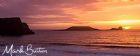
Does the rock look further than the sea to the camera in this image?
Yes

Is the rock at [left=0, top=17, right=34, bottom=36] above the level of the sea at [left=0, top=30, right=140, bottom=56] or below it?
above

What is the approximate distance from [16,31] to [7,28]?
4671 millimetres

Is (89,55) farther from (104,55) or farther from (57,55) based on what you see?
(57,55)

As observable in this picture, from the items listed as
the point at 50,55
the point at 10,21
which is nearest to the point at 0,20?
the point at 10,21

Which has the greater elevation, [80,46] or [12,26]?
[12,26]

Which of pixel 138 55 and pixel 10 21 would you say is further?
pixel 10 21

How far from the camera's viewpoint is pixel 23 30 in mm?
120688

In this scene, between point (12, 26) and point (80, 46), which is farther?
point (12, 26)

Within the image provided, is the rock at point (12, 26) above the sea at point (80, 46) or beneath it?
above

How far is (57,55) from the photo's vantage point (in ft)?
85.4

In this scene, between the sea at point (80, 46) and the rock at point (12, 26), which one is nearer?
the sea at point (80, 46)

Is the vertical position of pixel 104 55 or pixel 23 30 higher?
pixel 23 30

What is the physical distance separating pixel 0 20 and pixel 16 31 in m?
8.98

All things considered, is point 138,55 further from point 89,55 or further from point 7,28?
point 7,28
